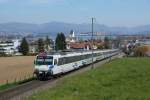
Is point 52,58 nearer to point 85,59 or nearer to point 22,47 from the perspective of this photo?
point 85,59

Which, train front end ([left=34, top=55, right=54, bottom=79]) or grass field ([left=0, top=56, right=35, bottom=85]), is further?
grass field ([left=0, top=56, right=35, bottom=85])

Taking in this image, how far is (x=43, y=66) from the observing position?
45000 millimetres

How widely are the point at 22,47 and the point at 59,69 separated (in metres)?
116

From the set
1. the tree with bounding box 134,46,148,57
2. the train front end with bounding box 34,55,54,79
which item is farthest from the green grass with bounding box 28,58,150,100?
the tree with bounding box 134,46,148,57

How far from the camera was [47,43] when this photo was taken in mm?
199625

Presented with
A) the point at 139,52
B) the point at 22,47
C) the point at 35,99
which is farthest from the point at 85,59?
the point at 22,47

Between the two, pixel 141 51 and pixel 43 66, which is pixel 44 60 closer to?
pixel 43 66

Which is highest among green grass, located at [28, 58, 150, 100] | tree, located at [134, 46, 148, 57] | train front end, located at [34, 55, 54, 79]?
green grass, located at [28, 58, 150, 100]

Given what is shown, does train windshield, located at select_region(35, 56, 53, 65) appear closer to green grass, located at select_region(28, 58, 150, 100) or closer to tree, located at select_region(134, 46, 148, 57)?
green grass, located at select_region(28, 58, 150, 100)

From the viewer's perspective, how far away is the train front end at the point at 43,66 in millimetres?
44594

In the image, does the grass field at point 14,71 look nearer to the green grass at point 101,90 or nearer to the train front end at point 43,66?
the train front end at point 43,66

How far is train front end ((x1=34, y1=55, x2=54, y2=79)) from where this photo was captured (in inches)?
1756

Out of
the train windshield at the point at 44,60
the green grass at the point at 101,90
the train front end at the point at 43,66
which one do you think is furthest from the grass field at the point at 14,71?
the green grass at the point at 101,90

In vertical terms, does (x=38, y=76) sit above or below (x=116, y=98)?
below
